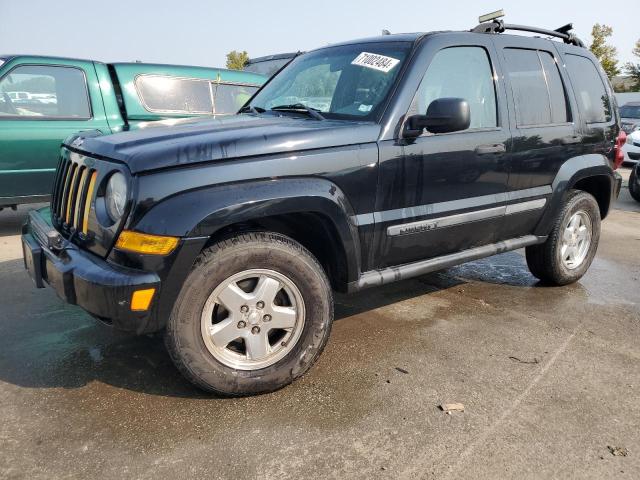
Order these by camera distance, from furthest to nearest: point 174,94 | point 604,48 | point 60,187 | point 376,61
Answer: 1. point 604,48
2. point 174,94
3. point 376,61
4. point 60,187

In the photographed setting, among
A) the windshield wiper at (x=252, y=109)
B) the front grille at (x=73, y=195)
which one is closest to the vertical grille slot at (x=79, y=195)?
the front grille at (x=73, y=195)

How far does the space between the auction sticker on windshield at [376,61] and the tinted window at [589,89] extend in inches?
68.7

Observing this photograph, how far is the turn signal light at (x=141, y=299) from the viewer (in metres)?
2.27

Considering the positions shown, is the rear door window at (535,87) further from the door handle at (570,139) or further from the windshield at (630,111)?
the windshield at (630,111)

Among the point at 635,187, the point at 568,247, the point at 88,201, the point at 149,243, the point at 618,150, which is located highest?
the point at 618,150

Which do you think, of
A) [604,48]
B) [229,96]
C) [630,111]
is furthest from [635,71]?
[229,96]

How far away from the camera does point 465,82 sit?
11.1 feet

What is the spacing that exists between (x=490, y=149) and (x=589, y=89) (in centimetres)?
151

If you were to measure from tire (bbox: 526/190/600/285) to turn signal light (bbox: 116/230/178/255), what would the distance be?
10.1 feet

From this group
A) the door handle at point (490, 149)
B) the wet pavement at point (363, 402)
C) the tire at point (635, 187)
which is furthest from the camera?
the tire at point (635, 187)

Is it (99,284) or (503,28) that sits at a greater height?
(503,28)

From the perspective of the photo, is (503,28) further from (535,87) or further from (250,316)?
(250,316)

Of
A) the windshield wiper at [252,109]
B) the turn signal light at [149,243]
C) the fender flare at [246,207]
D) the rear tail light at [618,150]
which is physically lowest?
the turn signal light at [149,243]

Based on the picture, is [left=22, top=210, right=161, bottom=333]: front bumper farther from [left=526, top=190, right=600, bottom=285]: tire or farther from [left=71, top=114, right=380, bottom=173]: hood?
[left=526, top=190, right=600, bottom=285]: tire
